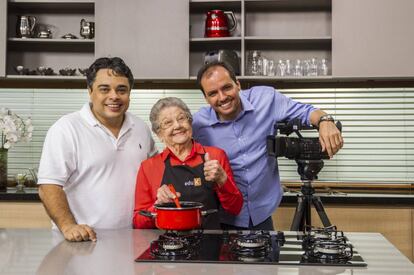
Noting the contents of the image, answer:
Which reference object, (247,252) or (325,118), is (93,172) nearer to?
(247,252)

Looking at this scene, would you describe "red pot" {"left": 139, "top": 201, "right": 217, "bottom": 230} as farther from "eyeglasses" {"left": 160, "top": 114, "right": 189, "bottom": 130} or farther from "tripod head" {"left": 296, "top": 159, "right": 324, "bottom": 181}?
"tripod head" {"left": 296, "top": 159, "right": 324, "bottom": 181}

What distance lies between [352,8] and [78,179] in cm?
219

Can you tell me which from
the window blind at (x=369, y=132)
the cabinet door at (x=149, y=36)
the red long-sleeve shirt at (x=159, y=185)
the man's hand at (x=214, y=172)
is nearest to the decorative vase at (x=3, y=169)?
the cabinet door at (x=149, y=36)

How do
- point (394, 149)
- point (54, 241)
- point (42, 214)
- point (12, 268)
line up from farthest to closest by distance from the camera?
point (394, 149)
point (42, 214)
point (54, 241)
point (12, 268)

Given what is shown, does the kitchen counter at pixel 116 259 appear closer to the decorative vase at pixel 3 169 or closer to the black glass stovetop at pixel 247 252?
the black glass stovetop at pixel 247 252

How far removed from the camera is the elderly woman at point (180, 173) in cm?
186

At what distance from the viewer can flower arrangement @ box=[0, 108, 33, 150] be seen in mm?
3449

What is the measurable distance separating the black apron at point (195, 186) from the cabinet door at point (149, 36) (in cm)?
159

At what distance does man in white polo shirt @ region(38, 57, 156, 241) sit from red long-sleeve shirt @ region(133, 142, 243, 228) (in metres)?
0.09

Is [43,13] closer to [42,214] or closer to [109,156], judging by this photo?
[42,214]

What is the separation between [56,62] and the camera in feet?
12.4

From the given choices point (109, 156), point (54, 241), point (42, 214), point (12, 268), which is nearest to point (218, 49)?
point (42, 214)

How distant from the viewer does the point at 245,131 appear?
7.27 ft

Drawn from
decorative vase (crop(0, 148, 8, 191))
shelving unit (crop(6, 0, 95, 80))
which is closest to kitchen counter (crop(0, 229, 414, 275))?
decorative vase (crop(0, 148, 8, 191))
